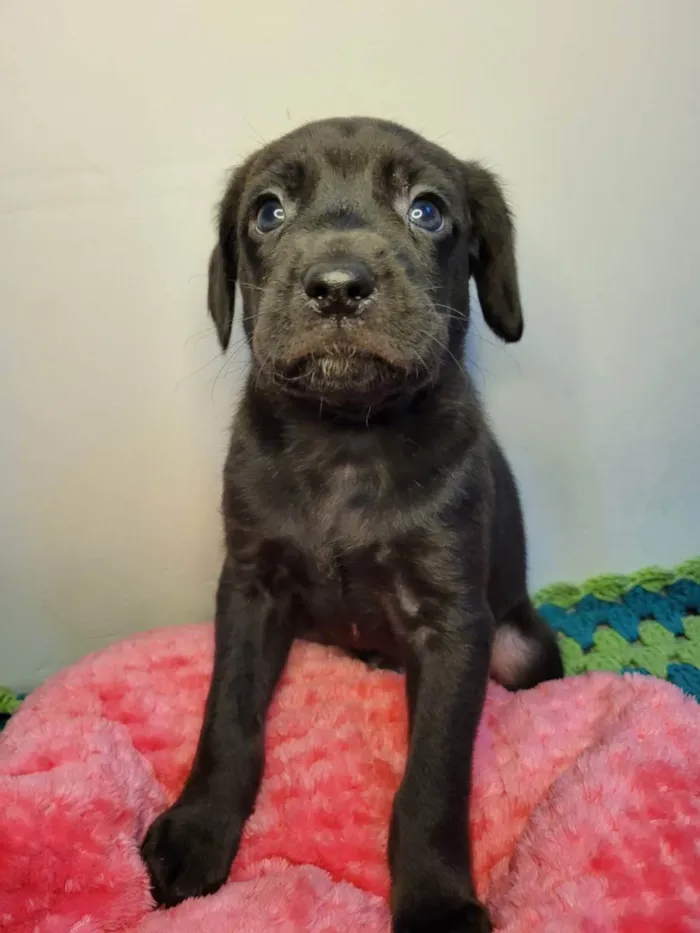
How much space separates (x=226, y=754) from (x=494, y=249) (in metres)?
0.99

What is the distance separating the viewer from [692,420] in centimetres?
209

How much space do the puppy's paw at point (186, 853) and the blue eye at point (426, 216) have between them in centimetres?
99

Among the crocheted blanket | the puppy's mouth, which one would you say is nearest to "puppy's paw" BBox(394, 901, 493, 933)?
the puppy's mouth

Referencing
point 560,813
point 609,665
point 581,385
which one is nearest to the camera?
point 560,813

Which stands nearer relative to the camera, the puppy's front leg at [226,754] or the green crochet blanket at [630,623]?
the puppy's front leg at [226,754]

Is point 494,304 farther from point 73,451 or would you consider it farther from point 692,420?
point 73,451

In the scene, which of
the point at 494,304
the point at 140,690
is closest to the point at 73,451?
the point at 140,690

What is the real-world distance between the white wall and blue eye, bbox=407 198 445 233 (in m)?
0.46

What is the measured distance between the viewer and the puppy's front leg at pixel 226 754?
3.92ft

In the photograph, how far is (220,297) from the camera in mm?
1564

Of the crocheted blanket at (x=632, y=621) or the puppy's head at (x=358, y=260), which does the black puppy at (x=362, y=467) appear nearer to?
the puppy's head at (x=358, y=260)

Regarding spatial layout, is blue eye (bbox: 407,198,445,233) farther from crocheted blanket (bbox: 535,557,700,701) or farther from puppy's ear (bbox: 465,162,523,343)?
crocheted blanket (bbox: 535,557,700,701)

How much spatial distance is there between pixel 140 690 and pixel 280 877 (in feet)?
Result: 1.77

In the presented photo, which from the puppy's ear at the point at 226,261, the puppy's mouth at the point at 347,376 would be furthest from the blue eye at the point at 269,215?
the puppy's mouth at the point at 347,376
